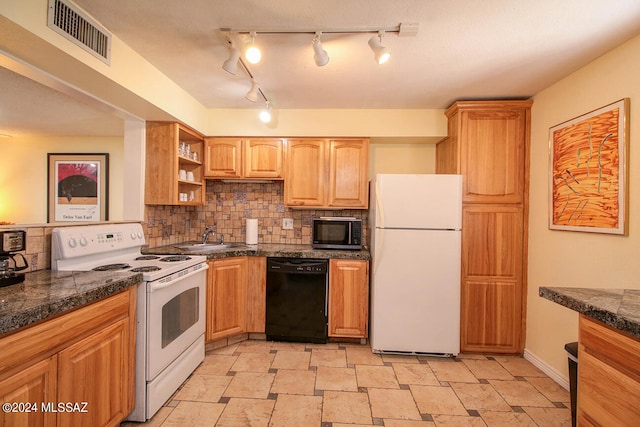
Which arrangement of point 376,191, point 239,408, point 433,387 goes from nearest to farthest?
1. point 239,408
2. point 433,387
3. point 376,191

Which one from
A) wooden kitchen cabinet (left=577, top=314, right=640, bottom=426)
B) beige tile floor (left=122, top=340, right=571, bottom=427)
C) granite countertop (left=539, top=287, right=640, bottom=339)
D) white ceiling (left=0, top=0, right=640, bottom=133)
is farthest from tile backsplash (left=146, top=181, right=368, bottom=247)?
wooden kitchen cabinet (left=577, top=314, right=640, bottom=426)

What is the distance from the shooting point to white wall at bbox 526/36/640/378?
165 cm

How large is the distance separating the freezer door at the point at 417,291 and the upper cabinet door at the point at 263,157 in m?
1.30

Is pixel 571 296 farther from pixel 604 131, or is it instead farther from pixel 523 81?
pixel 523 81

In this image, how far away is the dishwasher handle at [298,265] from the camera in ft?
8.73

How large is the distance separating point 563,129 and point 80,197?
13.9 ft

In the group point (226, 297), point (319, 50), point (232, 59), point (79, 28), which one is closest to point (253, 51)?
point (232, 59)

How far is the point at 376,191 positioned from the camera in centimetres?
249

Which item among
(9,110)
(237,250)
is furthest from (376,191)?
(9,110)

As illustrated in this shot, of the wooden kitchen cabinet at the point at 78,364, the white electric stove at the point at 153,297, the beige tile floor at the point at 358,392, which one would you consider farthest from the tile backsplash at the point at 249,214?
the wooden kitchen cabinet at the point at 78,364

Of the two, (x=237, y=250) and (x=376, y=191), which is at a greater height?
(x=376, y=191)

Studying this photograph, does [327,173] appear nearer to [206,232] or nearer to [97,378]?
[206,232]

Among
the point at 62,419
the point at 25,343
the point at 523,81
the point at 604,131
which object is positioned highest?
the point at 523,81

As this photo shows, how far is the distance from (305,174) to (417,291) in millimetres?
1592
